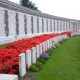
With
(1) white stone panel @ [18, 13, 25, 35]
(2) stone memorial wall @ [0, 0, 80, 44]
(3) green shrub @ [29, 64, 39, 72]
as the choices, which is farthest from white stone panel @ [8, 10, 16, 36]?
(3) green shrub @ [29, 64, 39, 72]

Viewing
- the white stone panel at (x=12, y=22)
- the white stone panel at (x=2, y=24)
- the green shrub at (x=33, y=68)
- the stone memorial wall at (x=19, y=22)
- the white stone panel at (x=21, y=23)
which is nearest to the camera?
the green shrub at (x=33, y=68)

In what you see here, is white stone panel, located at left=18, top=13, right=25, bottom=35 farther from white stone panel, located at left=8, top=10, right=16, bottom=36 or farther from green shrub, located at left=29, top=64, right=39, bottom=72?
green shrub, located at left=29, top=64, right=39, bottom=72

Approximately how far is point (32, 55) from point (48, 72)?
4.65ft

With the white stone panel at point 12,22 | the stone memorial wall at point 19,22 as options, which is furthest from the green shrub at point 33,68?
the white stone panel at point 12,22

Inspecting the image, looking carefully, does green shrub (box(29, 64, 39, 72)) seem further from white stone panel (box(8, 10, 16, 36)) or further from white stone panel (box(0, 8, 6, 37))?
white stone panel (box(8, 10, 16, 36))

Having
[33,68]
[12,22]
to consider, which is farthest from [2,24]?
[33,68]

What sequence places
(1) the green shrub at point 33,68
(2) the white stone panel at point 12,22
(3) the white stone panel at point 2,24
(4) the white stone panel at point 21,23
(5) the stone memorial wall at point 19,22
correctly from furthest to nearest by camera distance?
(4) the white stone panel at point 21,23, (2) the white stone panel at point 12,22, (5) the stone memorial wall at point 19,22, (3) the white stone panel at point 2,24, (1) the green shrub at point 33,68

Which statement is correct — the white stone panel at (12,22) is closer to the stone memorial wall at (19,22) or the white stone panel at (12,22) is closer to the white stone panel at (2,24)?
the stone memorial wall at (19,22)

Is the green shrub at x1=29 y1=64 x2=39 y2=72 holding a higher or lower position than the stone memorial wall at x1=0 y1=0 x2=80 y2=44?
lower

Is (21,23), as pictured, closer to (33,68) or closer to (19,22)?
(19,22)

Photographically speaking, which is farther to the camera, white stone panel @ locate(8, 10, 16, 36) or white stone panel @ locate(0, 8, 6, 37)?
white stone panel @ locate(8, 10, 16, 36)

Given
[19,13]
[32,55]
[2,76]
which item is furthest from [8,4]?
[2,76]

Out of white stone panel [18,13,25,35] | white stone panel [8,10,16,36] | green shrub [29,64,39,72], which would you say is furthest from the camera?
white stone panel [18,13,25,35]

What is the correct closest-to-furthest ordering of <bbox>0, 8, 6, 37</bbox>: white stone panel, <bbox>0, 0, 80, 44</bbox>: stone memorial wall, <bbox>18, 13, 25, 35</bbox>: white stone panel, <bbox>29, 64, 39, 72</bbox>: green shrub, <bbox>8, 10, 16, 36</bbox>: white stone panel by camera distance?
<bbox>29, 64, 39, 72</bbox>: green shrub, <bbox>0, 8, 6, 37</bbox>: white stone panel, <bbox>0, 0, 80, 44</bbox>: stone memorial wall, <bbox>8, 10, 16, 36</bbox>: white stone panel, <bbox>18, 13, 25, 35</bbox>: white stone panel
